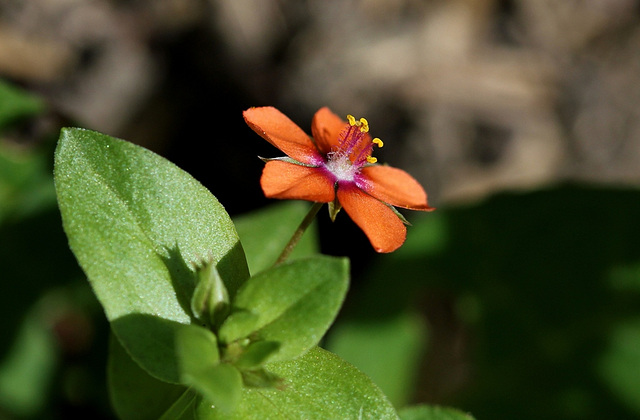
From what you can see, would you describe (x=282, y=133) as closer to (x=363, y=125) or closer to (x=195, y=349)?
(x=363, y=125)

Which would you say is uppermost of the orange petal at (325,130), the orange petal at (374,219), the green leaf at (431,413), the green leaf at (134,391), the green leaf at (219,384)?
the orange petal at (325,130)

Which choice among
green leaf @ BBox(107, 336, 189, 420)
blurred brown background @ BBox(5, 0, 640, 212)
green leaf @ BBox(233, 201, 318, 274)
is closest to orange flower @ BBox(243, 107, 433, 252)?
green leaf @ BBox(233, 201, 318, 274)

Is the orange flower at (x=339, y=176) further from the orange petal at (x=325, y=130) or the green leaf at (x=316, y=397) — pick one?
the green leaf at (x=316, y=397)

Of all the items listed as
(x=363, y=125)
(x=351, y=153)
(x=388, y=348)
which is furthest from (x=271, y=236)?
(x=388, y=348)

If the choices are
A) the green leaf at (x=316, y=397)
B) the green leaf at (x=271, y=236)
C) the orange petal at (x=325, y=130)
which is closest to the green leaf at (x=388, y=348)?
the green leaf at (x=271, y=236)

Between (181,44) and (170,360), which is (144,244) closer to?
(170,360)

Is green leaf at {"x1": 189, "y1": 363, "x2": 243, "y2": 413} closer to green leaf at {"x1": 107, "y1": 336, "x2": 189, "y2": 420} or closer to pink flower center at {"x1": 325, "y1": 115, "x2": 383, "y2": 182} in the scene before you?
green leaf at {"x1": 107, "y1": 336, "x2": 189, "y2": 420}
